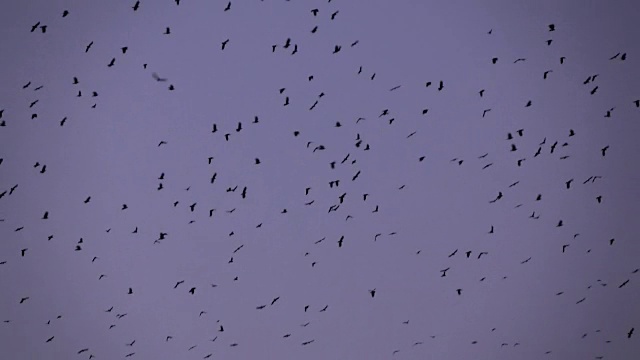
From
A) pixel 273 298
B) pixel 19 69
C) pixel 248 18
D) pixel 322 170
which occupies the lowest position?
pixel 273 298

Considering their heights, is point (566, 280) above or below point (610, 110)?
below

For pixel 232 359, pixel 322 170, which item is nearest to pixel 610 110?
pixel 322 170

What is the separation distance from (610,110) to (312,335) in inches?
127

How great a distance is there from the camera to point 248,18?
464cm

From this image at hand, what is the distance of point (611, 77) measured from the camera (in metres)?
4.79

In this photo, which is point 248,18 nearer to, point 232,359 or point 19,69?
point 19,69

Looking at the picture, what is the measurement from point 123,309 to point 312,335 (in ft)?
5.52

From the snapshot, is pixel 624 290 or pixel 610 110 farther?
pixel 624 290

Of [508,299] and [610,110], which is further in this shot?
[508,299]

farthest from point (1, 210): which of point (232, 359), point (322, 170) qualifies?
point (322, 170)

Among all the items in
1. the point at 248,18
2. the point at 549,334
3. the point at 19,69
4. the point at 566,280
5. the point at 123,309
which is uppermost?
the point at 19,69

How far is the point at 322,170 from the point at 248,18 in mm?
1388

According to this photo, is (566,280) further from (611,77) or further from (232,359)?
(232,359)

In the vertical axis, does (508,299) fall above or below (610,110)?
below
